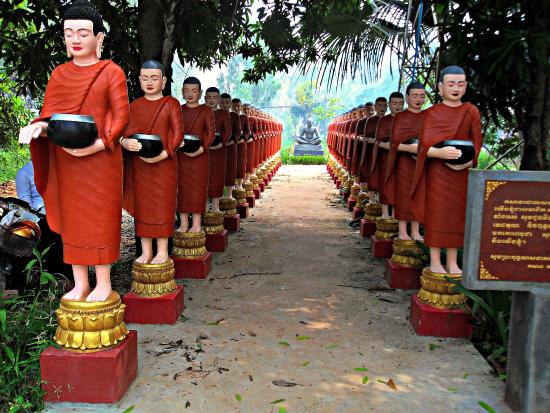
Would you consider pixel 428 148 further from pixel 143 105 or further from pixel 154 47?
pixel 154 47

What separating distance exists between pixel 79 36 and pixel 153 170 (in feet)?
4.07

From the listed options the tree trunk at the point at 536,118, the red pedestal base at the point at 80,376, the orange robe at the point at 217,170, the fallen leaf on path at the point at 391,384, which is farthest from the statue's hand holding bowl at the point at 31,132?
the orange robe at the point at 217,170

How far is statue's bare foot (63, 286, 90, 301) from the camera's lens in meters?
2.61

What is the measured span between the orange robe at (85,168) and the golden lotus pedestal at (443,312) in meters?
2.11

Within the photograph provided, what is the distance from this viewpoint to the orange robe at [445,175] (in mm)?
3299

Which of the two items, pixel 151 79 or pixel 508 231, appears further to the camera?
pixel 151 79

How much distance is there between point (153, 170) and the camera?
11.6 feet

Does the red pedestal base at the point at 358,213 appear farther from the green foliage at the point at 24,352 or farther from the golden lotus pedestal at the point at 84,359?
the golden lotus pedestal at the point at 84,359

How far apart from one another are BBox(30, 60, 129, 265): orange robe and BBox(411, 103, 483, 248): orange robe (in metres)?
1.93

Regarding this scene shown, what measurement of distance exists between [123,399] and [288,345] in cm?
110

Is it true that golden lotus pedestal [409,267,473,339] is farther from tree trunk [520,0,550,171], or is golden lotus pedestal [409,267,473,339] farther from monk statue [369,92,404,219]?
monk statue [369,92,404,219]

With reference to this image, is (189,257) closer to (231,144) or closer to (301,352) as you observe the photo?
(301,352)

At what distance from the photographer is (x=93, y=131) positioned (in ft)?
7.84

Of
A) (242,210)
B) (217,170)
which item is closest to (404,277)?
(217,170)
